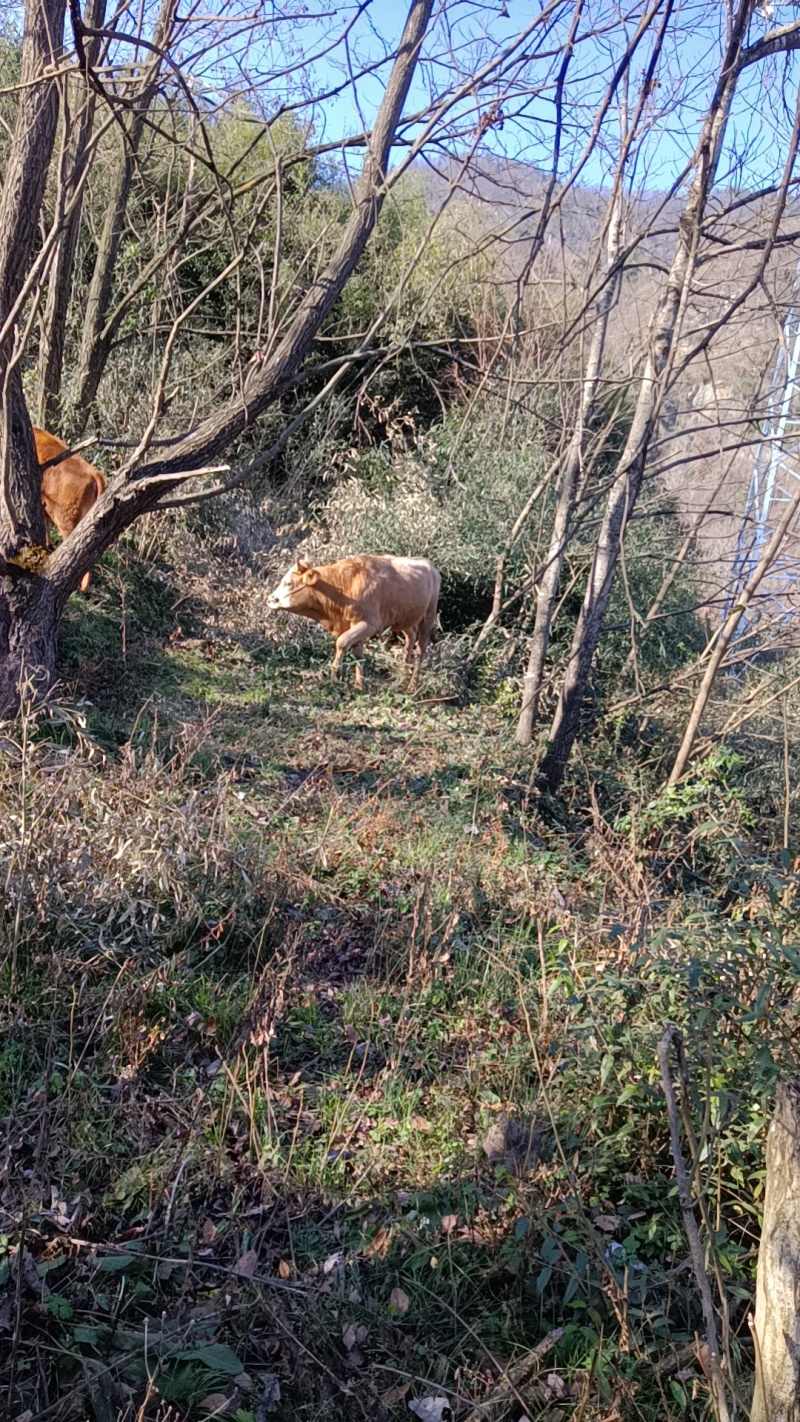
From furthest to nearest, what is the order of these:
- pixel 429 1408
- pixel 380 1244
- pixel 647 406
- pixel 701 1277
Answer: pixel 647 406
pixel 380 1244
pixel 429 1408
pixel 701 1277

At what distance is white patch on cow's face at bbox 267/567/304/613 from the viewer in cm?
955

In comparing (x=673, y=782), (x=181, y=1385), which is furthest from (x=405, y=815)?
(x=181, y=1385)

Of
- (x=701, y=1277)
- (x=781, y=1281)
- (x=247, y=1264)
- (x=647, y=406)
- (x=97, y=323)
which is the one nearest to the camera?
(x=781, y=1281)

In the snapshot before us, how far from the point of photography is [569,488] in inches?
292

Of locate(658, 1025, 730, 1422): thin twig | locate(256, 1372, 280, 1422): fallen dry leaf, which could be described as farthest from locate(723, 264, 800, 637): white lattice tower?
locate(256, 1372, 280, 1422): fallen dry leaf

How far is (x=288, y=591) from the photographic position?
9602 millimetres

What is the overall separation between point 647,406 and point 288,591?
167 inches

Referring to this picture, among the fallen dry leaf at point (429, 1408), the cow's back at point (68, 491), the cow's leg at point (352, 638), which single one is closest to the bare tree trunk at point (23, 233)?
the cow's back at point (68, 491)

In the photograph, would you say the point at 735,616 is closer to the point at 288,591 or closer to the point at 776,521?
the point at 776,521

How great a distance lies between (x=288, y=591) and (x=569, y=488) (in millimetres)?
3227

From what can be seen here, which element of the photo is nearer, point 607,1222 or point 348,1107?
point 607,1222

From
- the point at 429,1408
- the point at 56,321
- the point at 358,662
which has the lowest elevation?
the point at 429,1408

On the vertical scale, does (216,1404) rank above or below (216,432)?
below

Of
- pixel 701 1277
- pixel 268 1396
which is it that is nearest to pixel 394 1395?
pixel 268 1396
